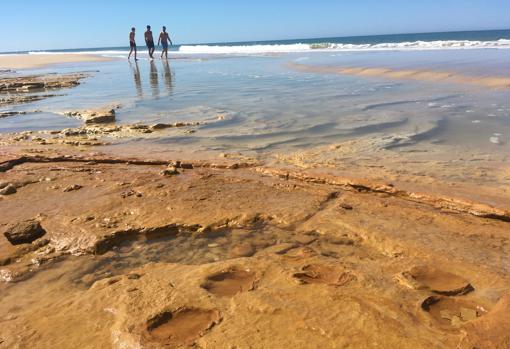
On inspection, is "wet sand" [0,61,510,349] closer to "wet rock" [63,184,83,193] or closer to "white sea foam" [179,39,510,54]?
"wet rock" [63,184,83,193]

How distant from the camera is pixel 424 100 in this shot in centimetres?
712

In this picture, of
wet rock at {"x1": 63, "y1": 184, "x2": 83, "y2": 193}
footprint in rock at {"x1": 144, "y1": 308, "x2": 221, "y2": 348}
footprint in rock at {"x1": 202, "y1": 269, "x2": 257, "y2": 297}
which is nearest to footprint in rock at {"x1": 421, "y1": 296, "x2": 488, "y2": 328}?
footprint in rock at {"x1": 202, "y1": 269, "x2": 257, "y2": 297}

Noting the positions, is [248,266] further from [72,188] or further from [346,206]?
[72,188]

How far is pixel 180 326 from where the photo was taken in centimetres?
173

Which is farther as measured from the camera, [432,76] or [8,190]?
[432,76]

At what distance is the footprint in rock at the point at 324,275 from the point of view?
6.58 feet

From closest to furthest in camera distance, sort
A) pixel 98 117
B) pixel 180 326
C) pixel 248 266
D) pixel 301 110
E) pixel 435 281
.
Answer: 1. pixel 180 326
2. pixel 435 281
3. pixel 248 266
4. pixel 98 117
5. pixel 301 110

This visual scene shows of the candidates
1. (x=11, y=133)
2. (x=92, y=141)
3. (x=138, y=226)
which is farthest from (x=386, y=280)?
(x=11, y=133)

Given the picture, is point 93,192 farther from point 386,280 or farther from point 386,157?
point 386,157

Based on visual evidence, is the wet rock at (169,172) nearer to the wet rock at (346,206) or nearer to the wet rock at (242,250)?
the wet rock at (242,250)

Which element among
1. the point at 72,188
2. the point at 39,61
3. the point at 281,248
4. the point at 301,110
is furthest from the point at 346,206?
the point at 39,61

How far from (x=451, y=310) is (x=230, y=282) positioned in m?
1.02

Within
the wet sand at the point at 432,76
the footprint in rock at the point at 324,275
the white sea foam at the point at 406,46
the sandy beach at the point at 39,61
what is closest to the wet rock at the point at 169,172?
the footprint in rock at the point at 324,275

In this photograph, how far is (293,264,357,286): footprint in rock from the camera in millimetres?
2006
